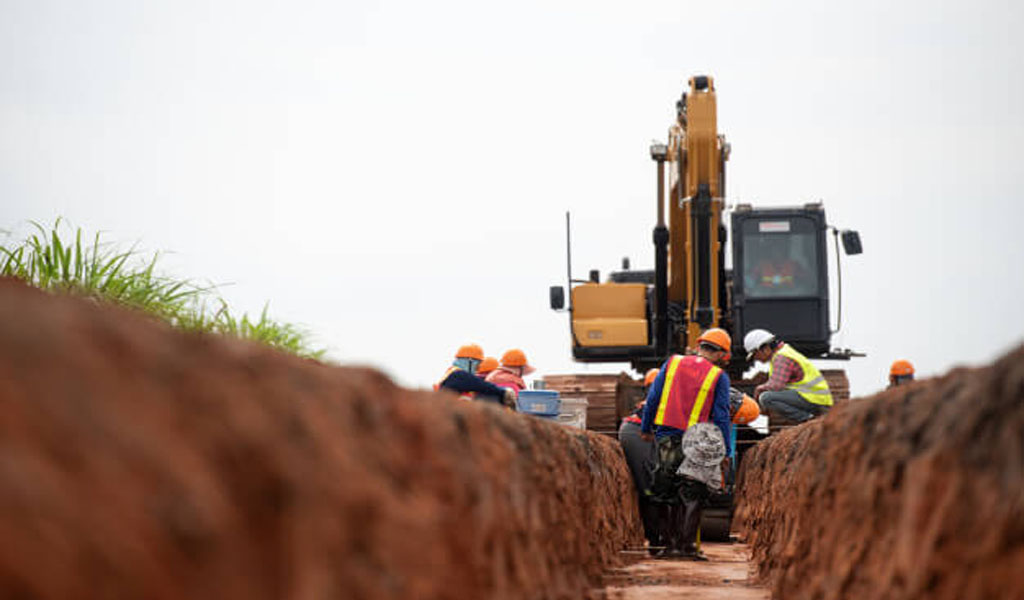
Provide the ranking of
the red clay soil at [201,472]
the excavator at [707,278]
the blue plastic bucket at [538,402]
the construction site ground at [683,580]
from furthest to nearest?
the excavator at [707,278] < the blue plastic bucket at [538,402] < the construction site ground at [683,580] < the red clay soil at [201,472]

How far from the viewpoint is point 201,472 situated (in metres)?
1.73

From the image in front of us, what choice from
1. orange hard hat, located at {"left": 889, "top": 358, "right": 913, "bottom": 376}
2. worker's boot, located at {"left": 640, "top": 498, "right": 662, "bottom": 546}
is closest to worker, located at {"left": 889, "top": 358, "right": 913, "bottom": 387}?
orange hard hat, located at {"left": 889, "top": 358, "right": 913, "bottom": 376}

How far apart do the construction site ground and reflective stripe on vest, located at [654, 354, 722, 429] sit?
119cm

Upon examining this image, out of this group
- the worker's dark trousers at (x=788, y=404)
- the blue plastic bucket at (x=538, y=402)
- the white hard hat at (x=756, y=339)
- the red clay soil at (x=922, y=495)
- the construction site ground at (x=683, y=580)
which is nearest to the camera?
the red clay soil at (x=922, y=495)

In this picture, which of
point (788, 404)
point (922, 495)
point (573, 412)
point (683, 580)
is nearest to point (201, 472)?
point (922, 495)

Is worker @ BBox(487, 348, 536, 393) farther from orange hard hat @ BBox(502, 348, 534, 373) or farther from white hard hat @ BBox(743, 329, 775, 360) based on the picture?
white hard hat @ BBox(743, 329, 775, 360)

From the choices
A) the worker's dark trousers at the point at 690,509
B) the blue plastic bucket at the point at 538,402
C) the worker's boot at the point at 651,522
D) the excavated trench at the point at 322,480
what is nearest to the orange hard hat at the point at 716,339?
the worker's dark trousers at the point at 690,509

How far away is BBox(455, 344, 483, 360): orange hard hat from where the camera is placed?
17141 mm

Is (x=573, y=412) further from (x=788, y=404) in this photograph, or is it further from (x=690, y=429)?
(x=690, y=429)

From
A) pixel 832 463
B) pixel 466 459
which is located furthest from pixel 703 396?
pixel 466 459

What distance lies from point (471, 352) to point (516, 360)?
1035mm

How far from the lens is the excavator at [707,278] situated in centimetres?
1734

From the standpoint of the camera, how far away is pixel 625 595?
278 inches

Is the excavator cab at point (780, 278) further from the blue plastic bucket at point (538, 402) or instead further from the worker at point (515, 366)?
the blue plastic bucket at point (538, 402)
